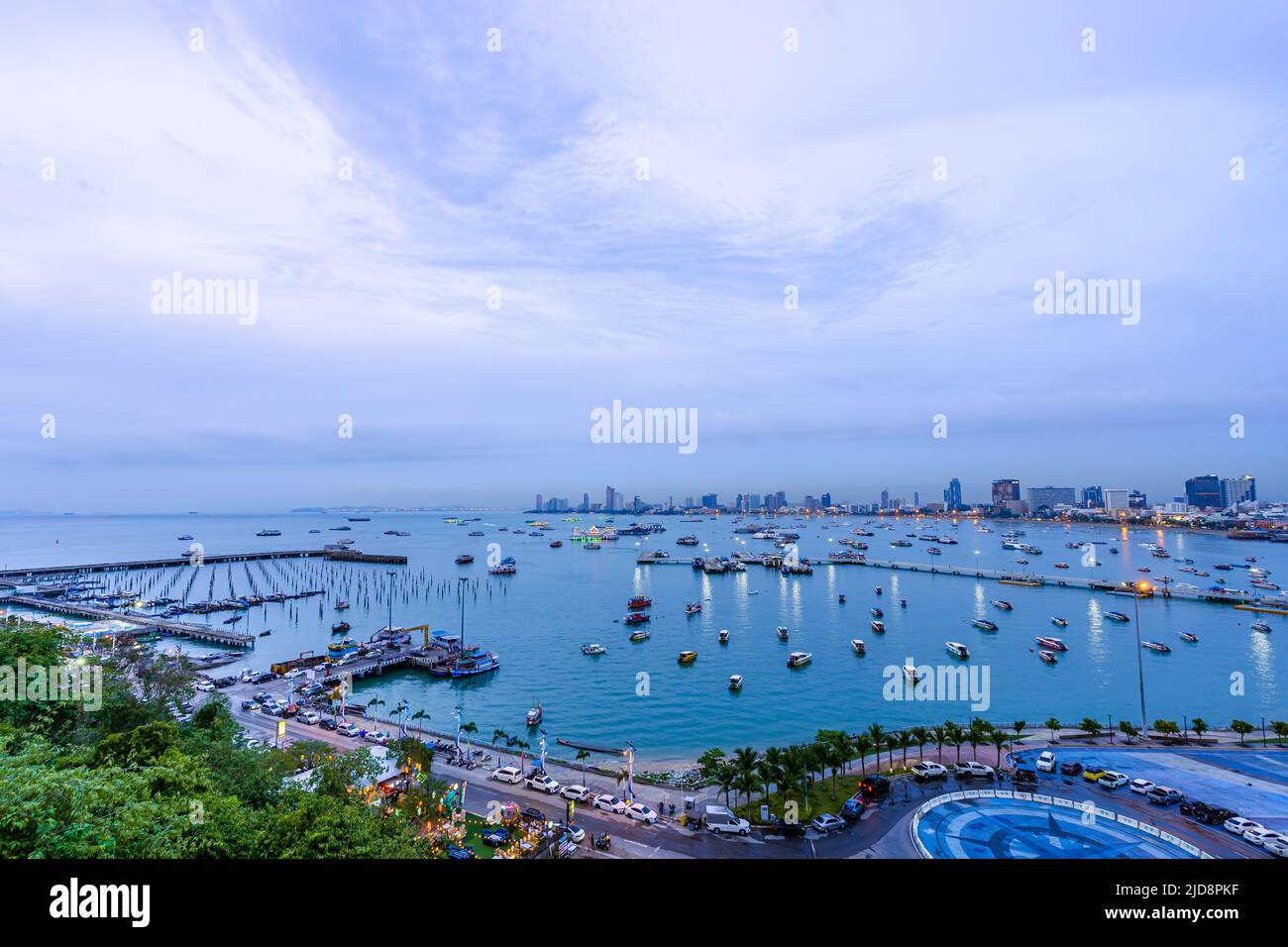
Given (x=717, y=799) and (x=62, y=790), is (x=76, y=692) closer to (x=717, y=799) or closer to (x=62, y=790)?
(x=62, y=790)

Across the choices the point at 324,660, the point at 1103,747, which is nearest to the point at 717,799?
the point at 1103,747

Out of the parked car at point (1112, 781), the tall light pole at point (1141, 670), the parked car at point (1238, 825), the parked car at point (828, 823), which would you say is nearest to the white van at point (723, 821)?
the parked car at point (828, 823)

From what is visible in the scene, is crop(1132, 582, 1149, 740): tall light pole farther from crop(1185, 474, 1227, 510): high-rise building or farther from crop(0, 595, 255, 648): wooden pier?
crop(1185, 474, 1227, 510): high-rise building

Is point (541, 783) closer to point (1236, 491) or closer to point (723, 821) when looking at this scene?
point (723, 821)

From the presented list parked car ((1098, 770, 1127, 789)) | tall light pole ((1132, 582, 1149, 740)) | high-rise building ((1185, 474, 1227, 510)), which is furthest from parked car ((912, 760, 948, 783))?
high-rise building ((1185, 474, 1227, 510))

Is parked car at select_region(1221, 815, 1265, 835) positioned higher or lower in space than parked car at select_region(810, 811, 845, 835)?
higher
